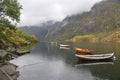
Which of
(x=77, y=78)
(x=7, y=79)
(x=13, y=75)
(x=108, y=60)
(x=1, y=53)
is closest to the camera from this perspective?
(x=7, y=79)

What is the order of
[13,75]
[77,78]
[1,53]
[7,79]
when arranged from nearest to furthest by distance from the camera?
[7,79], [13,75], [77,78], [1,53]

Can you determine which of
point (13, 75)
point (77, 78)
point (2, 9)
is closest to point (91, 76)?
point (77, 78)

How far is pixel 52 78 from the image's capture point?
6494 centimetres

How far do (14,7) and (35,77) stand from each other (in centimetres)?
2066

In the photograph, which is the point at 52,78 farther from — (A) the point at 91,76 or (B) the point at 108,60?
(B) the point at 108,60

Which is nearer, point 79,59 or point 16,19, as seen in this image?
point 16,19

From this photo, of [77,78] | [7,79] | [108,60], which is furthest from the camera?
[108,60]

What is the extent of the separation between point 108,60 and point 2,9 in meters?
59.9

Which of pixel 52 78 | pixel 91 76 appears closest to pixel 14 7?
pixel 52 78

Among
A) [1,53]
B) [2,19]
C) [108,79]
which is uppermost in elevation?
[2,19]

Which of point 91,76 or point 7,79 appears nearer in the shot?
point 7,79

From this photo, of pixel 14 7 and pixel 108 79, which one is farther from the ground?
pixel 14 7

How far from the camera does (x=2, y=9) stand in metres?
61.4

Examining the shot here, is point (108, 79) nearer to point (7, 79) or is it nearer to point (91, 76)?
point (91, 76)
